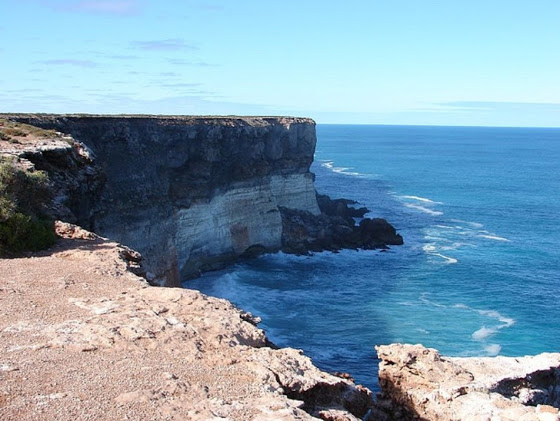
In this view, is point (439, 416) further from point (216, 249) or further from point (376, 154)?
point (376, 154)

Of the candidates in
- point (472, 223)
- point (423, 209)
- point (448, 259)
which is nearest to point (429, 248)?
point (448, 259)

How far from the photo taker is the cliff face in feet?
126

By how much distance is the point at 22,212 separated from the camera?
1866cm

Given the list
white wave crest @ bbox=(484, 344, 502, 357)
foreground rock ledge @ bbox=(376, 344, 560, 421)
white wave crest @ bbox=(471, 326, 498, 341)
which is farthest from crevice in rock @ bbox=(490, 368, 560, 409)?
white wave crest @ bbox=(471, 326, 498, 341)

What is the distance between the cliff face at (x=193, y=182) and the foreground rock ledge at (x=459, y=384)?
1618 cm

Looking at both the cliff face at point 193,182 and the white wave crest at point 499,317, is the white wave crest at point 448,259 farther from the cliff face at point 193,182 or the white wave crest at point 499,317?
the cliff face at point 193,182

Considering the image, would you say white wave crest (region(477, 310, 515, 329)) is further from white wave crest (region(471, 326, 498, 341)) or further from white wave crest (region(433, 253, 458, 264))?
white wave crest (region(433, 253, 458, 264))

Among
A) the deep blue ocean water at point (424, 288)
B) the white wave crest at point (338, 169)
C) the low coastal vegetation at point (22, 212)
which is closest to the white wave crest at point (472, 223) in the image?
the deep blue ocean water at point (424, 288)

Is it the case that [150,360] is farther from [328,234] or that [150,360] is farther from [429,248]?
[429,248]

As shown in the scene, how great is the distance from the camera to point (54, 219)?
2036 centimetres

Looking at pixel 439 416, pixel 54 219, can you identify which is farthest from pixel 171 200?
pixel 439 416

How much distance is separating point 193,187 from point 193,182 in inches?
18.3

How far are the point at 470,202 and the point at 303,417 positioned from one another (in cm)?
7846

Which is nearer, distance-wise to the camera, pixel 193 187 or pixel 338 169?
pixel 193 187
